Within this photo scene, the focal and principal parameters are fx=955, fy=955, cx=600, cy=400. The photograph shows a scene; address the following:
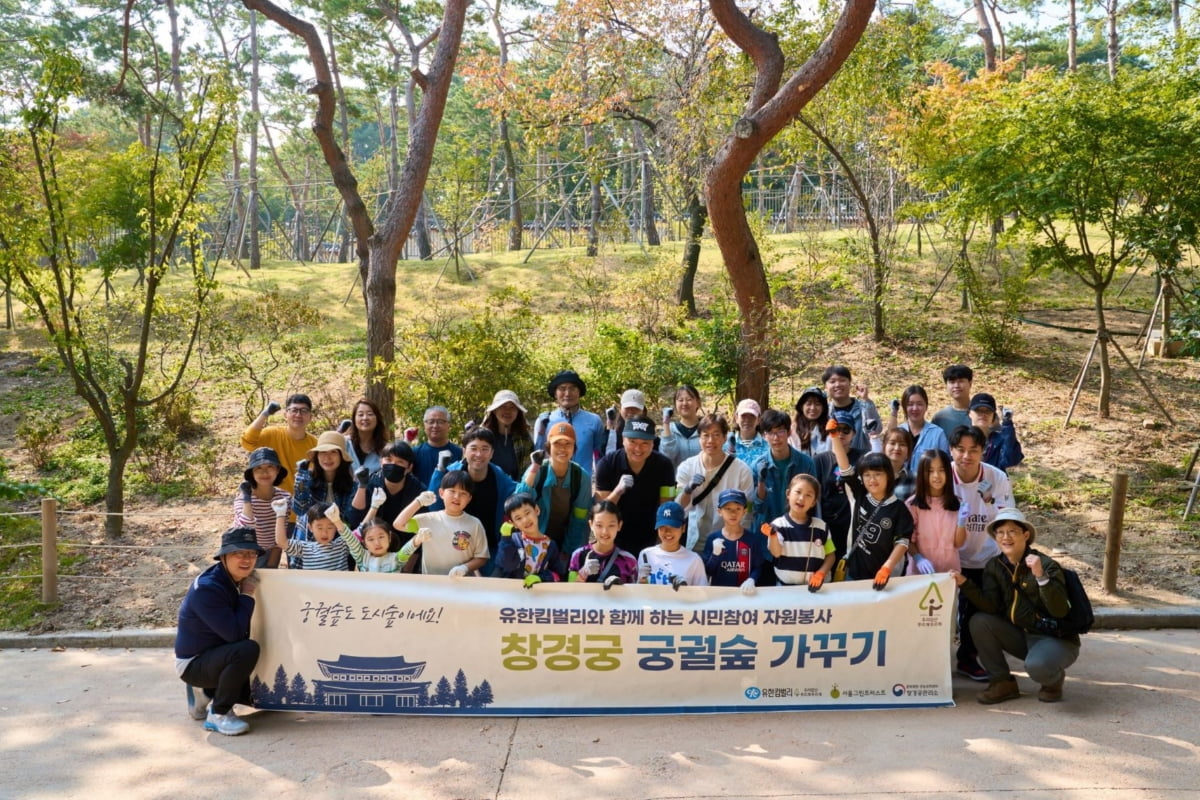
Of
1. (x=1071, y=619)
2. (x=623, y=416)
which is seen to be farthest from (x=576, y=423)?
(x=1071, y=619)

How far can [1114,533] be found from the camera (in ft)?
23.6

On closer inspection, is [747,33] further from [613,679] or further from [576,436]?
[613,679]

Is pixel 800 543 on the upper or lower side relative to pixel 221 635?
upper

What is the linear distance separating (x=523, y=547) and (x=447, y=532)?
465mm

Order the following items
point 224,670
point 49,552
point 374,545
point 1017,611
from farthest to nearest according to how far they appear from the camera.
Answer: point 49,552
point 374,545
point 1017,611
point 224,670

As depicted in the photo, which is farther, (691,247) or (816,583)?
(691,247)

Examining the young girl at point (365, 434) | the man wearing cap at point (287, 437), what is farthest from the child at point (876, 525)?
the man wearing cap at point (287, 437)

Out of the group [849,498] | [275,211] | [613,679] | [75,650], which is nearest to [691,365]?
[849,498]

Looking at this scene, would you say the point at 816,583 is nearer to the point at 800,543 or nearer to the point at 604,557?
the point at 800,543

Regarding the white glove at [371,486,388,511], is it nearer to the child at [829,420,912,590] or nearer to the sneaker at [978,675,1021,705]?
the child at [829,420,912,590]

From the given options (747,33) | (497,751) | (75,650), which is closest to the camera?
(497,751)

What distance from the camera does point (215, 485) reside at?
35.1 feet

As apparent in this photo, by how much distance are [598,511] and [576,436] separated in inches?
64.1

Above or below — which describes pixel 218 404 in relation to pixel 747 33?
below
